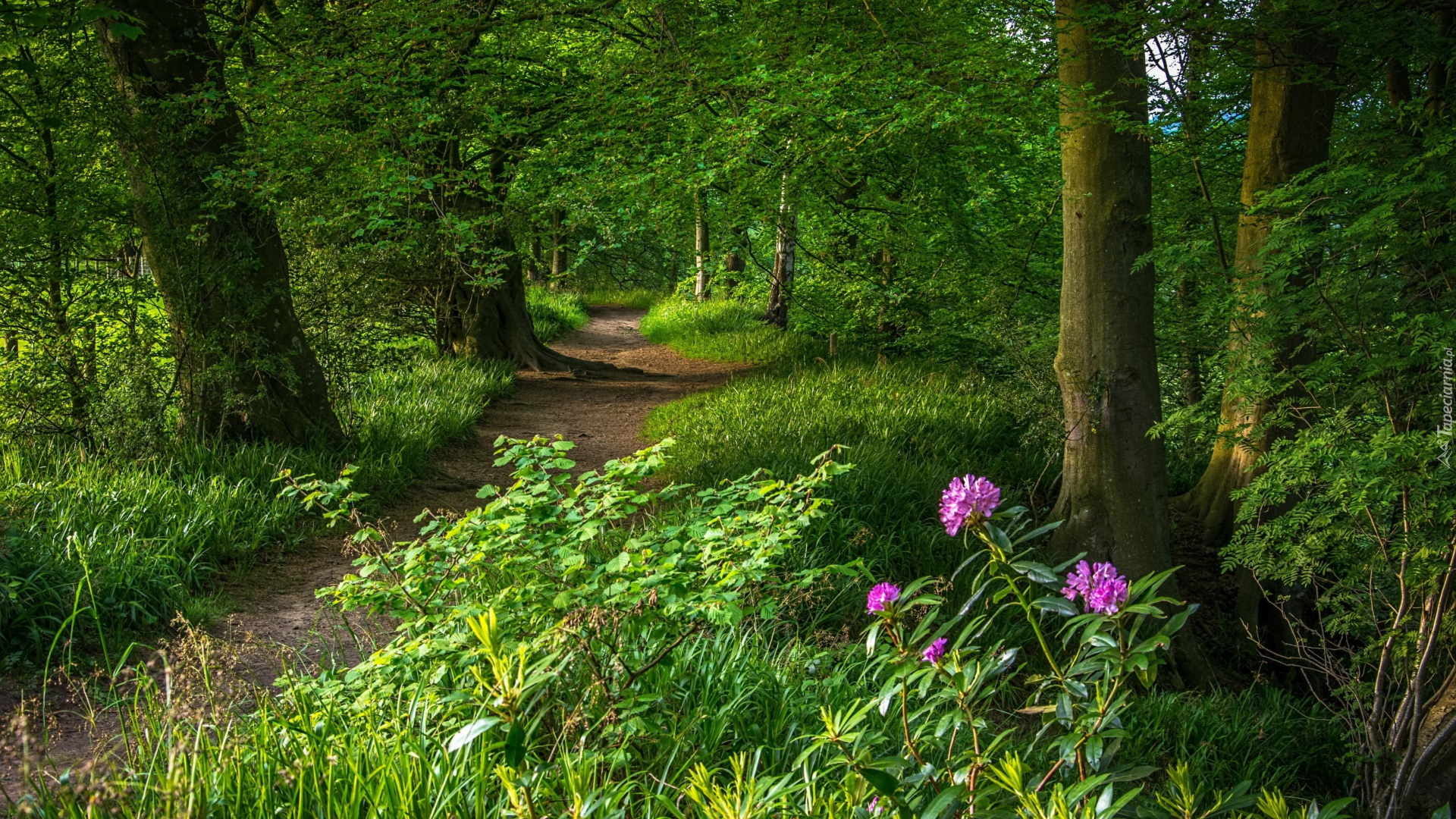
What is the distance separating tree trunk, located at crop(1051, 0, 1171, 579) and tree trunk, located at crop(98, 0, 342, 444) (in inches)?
226

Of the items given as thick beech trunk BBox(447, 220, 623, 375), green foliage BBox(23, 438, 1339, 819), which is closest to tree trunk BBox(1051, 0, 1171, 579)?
green foliage BBox(23, 438, 1339, 819)

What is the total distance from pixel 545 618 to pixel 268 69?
245 inches

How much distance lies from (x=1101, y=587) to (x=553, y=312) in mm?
18508

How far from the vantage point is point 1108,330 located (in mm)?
6133

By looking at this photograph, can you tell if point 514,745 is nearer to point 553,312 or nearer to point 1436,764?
point 1436,764

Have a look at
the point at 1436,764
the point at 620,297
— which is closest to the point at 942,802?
the point at 1436,764

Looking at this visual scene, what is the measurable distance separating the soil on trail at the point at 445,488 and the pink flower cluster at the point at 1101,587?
2377 millimetres

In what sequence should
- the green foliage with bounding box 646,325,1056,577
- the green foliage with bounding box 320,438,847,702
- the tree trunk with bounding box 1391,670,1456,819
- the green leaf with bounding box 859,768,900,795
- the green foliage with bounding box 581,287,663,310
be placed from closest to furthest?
the green leaf with bounding box 859,768,900,795, the green foliage with bounding box 320,438,847,702, the tree trunk with bounding box 1391,670,1456,819, the green foliage with bounding box 646,325,1056,577, the green foliage with bounding box 581,287,663,310

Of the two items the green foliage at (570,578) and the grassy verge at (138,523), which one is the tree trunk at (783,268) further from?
the green foliage at (570,578)

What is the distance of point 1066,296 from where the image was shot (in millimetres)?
6332

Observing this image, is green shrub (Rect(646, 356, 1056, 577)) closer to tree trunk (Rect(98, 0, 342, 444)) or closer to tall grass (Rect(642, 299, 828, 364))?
tall grass (Rect(642, 299, 828, 364))

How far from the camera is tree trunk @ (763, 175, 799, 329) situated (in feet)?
33.4

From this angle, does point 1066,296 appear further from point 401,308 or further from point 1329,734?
point 401,308

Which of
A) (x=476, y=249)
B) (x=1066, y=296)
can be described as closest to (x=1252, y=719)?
(x=1066, y=296)
